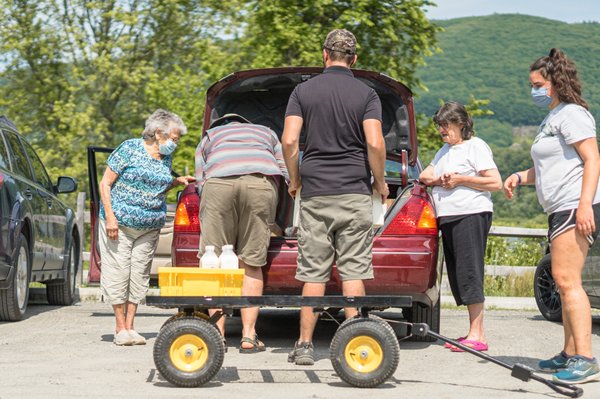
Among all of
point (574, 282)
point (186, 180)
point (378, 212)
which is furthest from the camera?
point (186, 180)

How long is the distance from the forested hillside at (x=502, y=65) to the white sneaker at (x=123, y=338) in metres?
91.2

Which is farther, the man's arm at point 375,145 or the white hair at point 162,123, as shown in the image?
the white hair at point 162,123

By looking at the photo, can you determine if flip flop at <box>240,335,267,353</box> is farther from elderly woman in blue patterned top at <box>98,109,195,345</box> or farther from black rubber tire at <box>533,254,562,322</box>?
black rubber tire at <box>533,254,562,322</box>

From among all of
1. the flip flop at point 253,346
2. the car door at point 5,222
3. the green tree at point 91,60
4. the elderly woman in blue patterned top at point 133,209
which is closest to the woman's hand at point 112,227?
the elderly woman in blue patterned top at point 133,209


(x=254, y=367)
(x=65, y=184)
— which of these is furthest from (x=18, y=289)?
(x=254, y=367)

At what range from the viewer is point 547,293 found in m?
Answer: 11.7

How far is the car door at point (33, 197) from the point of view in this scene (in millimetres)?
10844

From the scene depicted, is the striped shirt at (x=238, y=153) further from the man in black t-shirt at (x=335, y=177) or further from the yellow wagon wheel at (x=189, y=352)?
the yellow wagon wheel at (x=189, y=352)

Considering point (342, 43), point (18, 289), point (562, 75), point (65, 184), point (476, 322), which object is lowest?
point (476, 322)

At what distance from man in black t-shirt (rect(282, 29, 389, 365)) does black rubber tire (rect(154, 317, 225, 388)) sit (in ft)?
2.89

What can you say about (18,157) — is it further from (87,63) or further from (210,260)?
(87,63)

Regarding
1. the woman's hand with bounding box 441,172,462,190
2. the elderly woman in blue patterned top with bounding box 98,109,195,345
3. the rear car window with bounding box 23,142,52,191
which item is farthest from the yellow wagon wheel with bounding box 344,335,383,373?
the rear car window with bounding box 23,142,52,191

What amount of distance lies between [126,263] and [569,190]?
3584mm

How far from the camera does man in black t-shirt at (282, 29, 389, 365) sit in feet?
23.8
